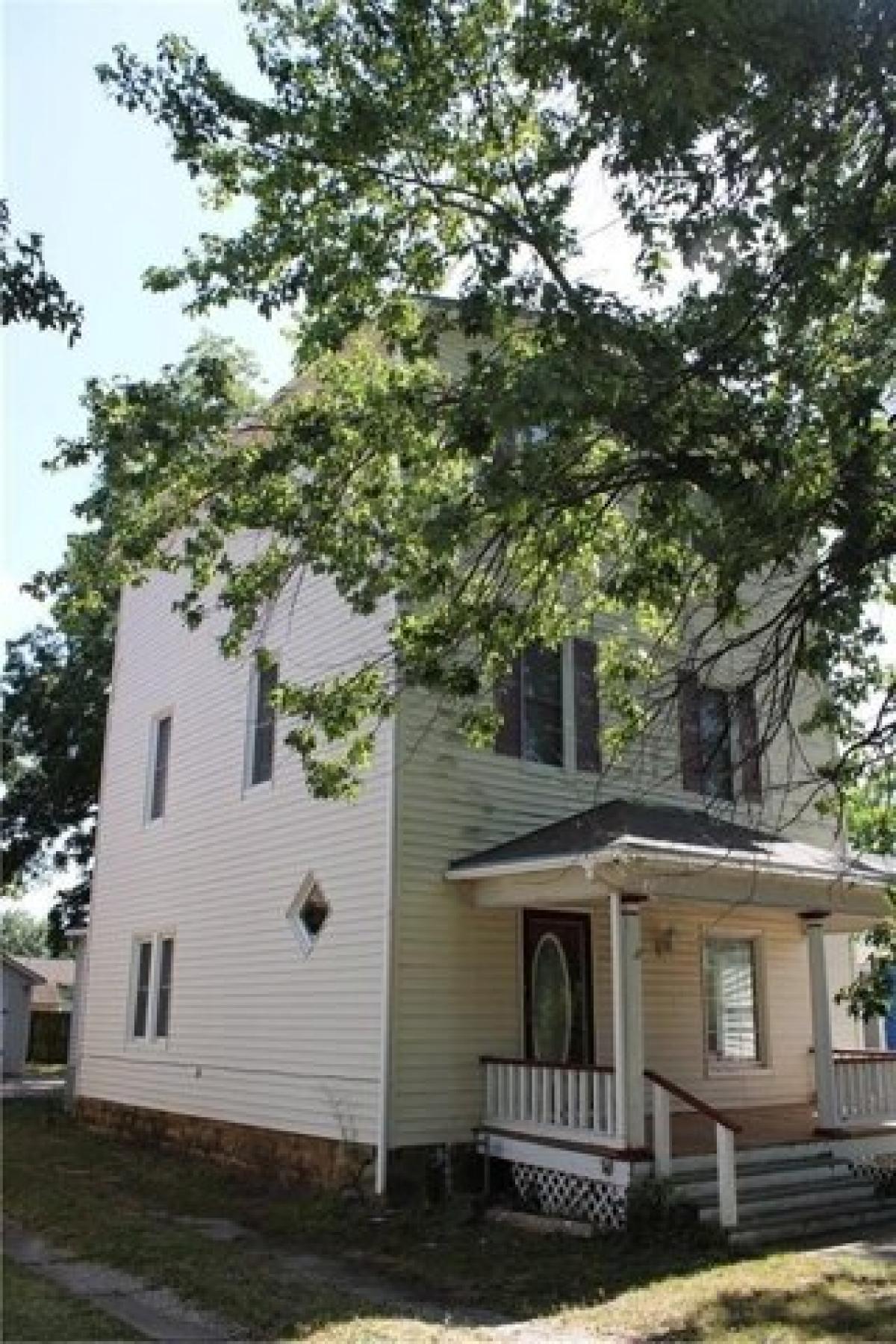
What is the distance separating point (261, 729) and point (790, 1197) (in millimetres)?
8360

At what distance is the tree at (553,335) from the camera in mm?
6832

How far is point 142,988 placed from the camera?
17984 mm

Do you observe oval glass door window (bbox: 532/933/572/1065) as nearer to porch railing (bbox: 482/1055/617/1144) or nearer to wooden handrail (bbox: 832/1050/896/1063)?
porch railing (bbox: 482/1055/617/1144)

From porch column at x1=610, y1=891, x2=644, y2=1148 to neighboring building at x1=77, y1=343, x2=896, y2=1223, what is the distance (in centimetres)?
3

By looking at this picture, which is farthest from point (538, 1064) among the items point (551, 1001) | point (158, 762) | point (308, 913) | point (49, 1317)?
point (158, 762)

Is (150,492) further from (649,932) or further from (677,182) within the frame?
(649,932)

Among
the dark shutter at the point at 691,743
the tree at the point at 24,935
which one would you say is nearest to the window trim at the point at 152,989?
the dark shutter at the point at 691,743

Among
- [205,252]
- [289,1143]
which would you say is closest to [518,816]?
[289,1143]

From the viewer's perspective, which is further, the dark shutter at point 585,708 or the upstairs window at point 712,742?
the upstairs window at point 712,742

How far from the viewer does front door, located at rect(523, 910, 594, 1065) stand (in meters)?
13.2

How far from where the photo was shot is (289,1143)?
1315cm

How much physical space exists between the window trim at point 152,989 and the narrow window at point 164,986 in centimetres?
2

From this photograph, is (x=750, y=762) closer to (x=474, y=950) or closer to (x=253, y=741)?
(x=474, y=950)

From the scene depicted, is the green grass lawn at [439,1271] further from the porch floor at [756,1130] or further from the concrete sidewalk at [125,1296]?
the porch floor at [756,1130]
